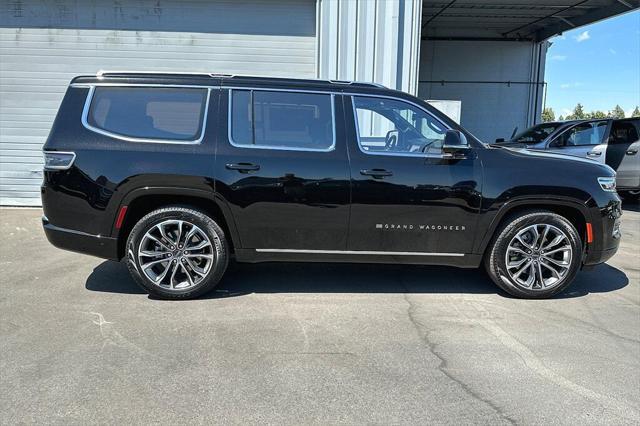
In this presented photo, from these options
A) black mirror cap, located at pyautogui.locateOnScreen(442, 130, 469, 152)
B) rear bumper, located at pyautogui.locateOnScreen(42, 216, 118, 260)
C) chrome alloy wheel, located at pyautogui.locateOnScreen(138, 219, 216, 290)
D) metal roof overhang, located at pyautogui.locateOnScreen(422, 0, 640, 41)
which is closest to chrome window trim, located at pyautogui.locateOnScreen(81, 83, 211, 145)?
chrome alloy wheel, located at pyautogui.locateOnScreen(138, 219, 216, 290)

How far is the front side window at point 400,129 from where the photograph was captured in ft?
14.7

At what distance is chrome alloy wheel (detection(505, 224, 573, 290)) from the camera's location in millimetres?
4574

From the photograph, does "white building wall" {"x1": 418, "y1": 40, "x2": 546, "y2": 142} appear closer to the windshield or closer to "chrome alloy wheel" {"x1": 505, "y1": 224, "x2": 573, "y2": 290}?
the windshield

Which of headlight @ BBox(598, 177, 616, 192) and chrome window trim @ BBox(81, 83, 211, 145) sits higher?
chrome window trim @ BBox(81, 83, 211, 145)

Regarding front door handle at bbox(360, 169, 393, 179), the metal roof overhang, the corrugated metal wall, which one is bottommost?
front door handle at bbox(360, 169, 393, 179)

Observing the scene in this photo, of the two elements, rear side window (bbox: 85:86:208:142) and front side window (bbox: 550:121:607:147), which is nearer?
rear side window (bbox: 85:86:208:142)

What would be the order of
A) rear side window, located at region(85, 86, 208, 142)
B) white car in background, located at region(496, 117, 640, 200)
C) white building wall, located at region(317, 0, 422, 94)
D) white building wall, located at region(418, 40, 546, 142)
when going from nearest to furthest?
rear side window, located at region(85, 86, 208, 142) → white building wall, located at region(317, 0, 422, 94) → white car in background, located at region(496, 117, 640, 200) → white building wall, located at region(418, 40, 546, 142)

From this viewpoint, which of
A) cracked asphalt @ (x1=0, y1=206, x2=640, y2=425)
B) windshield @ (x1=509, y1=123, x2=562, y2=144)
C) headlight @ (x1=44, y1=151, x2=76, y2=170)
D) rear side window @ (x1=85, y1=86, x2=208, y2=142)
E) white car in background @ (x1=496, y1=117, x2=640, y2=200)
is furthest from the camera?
windshield @ (x1=509, y1=123, x2=562, y2=144)

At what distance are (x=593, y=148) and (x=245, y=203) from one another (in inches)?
348

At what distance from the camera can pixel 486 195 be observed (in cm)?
444

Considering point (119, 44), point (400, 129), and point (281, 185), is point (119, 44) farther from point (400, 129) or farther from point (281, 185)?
point (400, 129)

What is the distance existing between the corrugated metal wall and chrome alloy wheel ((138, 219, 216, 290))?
5.36m

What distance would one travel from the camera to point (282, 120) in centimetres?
448

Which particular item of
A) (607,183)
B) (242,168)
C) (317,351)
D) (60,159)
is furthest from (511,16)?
(317,351)
